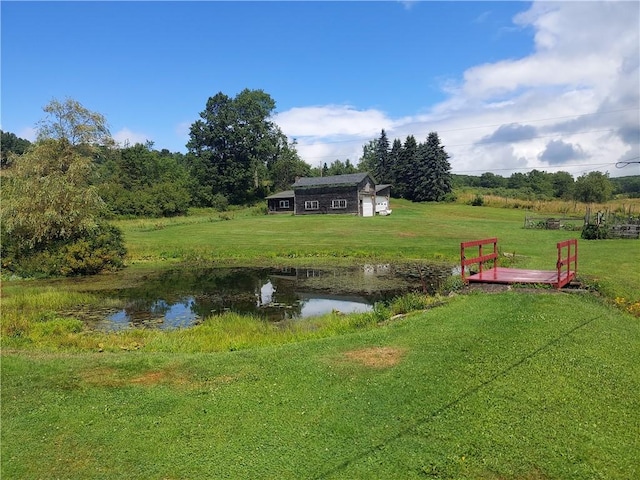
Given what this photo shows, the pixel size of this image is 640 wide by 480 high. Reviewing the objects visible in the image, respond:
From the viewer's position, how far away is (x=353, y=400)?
6871mm

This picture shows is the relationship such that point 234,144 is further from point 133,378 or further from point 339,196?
point 133,378

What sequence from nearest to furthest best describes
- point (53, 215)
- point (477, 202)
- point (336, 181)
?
point (53, 215) < point (336, 181) < point (477, 202)

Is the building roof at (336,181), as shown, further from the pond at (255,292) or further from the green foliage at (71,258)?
the green foliage at (71,258)

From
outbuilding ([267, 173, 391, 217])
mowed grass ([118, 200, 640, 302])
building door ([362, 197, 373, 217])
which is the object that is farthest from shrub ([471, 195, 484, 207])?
mowed grass ([118, 200, 640, 302])

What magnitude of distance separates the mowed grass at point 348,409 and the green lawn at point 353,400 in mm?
25

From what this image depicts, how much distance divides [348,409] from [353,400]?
290mm

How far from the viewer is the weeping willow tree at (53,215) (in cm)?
2489

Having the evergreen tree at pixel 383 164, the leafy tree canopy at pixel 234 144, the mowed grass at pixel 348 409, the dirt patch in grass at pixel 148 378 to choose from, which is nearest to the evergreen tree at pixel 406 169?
the evergreen tree at pixel 383 164

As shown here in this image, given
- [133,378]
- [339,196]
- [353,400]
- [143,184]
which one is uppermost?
[143,184]

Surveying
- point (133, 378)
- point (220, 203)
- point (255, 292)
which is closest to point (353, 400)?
point (133, 378)

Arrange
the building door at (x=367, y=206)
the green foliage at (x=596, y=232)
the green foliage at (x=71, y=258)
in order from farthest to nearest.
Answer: the building door at (x=367, y=206) → the green foliage at (x=596, y=232) → the green foliage at (x=71, y=258)

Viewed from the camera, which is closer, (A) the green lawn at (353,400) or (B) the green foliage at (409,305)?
(A) the green lawn at (353,400)

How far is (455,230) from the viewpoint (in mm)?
37469

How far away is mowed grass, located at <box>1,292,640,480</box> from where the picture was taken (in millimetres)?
5312
